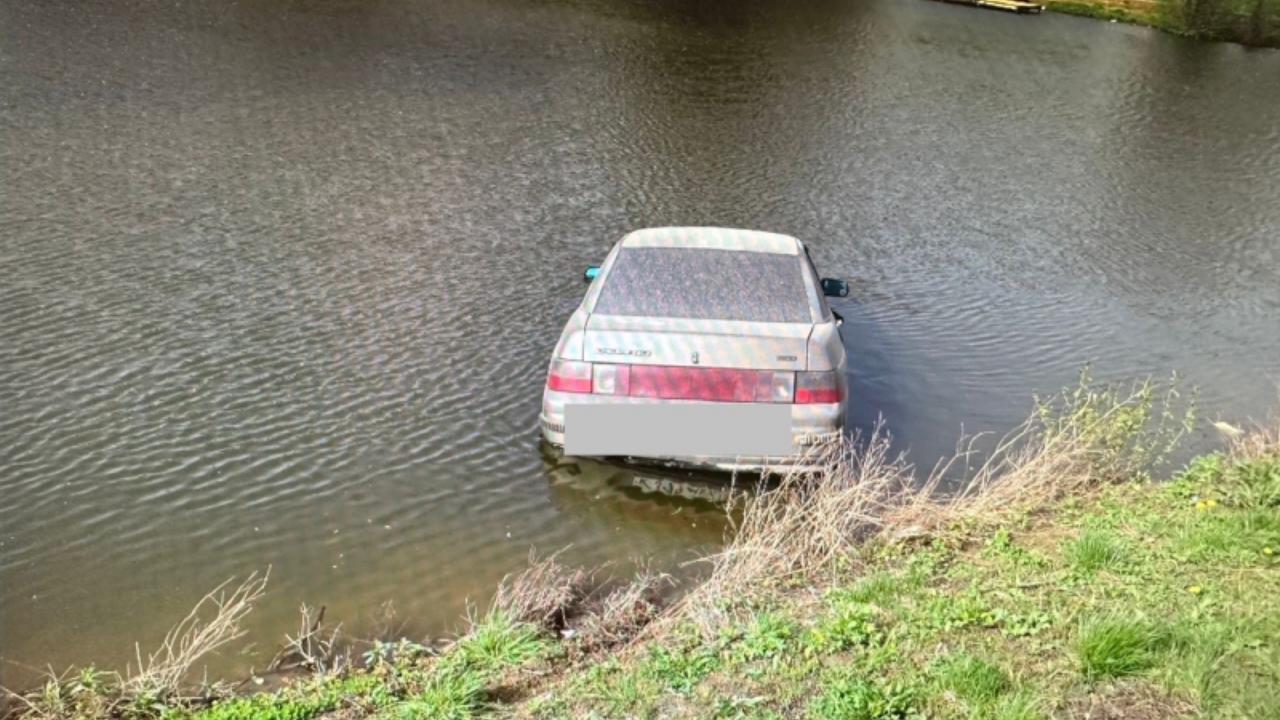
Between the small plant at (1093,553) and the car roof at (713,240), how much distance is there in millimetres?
3288

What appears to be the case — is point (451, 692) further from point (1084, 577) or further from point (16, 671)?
point (1084, 577)

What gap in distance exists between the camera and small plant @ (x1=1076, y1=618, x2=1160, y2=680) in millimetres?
4410

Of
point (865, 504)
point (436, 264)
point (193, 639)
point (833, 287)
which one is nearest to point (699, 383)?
point (865, 504)

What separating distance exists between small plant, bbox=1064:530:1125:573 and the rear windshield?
2.33 meters

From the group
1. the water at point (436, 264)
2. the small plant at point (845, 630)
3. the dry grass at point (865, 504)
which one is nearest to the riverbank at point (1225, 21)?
the water at point (436, 264)

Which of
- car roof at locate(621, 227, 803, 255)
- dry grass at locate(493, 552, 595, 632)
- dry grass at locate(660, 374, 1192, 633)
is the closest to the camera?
dry grass at locate(493, 552, 595, 632)

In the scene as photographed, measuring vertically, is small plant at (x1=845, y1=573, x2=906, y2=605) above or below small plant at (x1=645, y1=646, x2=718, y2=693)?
above

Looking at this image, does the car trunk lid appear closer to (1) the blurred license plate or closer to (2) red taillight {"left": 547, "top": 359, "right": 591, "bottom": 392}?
(2) red taillight {"left": 547, "top": 359, "right": 591, "bottom": 392}

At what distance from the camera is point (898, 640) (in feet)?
15.6

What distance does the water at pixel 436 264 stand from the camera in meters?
6.57

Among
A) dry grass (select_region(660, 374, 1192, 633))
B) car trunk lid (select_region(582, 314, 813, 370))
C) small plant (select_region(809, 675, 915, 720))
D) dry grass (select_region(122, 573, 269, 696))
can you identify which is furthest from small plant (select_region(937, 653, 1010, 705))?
dry grass (select_region(122, 573, 269, 696))

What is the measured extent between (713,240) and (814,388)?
1.77 m

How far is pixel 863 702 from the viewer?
421 centimetres

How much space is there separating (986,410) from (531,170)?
841cm
